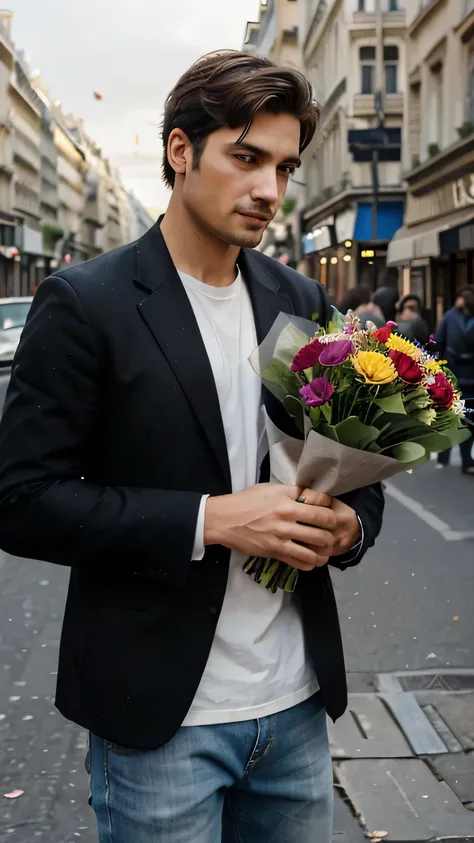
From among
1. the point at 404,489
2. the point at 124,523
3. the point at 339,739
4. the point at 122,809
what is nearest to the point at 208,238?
the point at 124,523

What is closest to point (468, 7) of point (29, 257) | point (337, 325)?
point (337, 325)

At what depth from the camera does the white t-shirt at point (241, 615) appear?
194cm

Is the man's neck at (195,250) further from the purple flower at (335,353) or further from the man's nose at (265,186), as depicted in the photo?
the purple flower at (335,353)

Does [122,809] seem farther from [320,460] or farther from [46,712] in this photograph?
[46,712]

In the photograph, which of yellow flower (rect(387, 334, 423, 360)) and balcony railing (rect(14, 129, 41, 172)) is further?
balcony railing (rect(14, 129, 41, 172))

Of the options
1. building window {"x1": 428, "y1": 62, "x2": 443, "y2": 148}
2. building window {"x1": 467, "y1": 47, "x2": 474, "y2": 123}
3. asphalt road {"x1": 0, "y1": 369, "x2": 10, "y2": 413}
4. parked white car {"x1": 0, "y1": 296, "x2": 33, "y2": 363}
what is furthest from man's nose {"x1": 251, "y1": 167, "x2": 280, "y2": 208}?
building window {"x1": 428, "y1": 62, "x2": 443, "y2": 148}

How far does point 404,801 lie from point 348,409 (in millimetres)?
2581

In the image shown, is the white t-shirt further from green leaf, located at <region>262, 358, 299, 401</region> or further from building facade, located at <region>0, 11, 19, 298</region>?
building facade, located at <region>0, 11, 19, 298</region>

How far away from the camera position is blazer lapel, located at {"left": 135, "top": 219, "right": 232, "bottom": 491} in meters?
1.92

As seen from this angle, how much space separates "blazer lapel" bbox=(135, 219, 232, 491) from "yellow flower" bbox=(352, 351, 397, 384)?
25 centimetres

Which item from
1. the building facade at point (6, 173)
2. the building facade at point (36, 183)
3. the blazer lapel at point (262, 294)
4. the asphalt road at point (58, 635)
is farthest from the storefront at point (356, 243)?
the blazer lapel at point (262, 294)

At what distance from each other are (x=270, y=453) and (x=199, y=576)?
0.24m

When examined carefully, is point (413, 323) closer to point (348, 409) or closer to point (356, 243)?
point (348, 409)

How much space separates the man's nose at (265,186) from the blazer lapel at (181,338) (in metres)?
0.21
